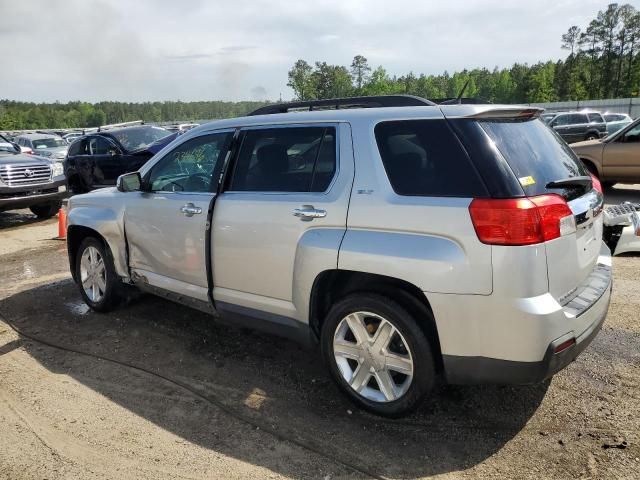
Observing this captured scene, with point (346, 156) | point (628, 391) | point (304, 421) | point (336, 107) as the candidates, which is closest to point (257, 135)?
point (336, 107)

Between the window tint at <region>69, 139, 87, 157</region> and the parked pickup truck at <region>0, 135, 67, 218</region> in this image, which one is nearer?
the parked pickup truck at <region>0, 135, 67, 218</region>

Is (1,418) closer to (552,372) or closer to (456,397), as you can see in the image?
(456,397)

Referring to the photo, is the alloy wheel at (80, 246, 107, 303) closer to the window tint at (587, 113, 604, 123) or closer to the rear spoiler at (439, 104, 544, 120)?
the rear spoiler at (439, 104, 544, 120)

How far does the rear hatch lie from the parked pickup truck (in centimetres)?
1050

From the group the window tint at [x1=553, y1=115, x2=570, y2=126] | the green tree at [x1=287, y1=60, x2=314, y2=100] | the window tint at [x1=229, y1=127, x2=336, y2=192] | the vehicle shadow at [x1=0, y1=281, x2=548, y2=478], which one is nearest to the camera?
the vehicle shadow at [x1=0, y1=281, x2=548, y2=478]

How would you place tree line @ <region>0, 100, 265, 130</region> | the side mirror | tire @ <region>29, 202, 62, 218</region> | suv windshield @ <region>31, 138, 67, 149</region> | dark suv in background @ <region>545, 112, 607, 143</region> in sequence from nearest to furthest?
the side mirror < tire @ <region>29, 202, 62, 218</region> < suv windshield @ <region>31, 138, 67, 149</region> < dark suv in background @ <region>545, 112, 607, 143</region> < tree line @ <region>0, 100, 265, 130</region>

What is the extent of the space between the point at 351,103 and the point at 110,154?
9.96 metres

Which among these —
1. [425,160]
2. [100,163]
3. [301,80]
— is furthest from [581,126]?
[301,80]

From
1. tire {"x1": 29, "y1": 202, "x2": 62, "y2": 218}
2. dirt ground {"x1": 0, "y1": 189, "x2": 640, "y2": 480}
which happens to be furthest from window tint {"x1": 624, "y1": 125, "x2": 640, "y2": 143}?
tire {"x1": 29, "y1": 202, "x2": 62, "y2": 218}

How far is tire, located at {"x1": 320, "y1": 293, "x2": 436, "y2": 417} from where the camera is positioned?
288 cm

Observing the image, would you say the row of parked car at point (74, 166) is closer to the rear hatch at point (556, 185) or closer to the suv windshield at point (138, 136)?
the suv windshield at point (138, 136)

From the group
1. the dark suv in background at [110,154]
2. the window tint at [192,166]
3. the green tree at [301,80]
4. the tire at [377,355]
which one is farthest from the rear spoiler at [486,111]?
the green tree at [301,80]

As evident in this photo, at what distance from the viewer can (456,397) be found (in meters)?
3.36

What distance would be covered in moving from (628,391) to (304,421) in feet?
6.89
